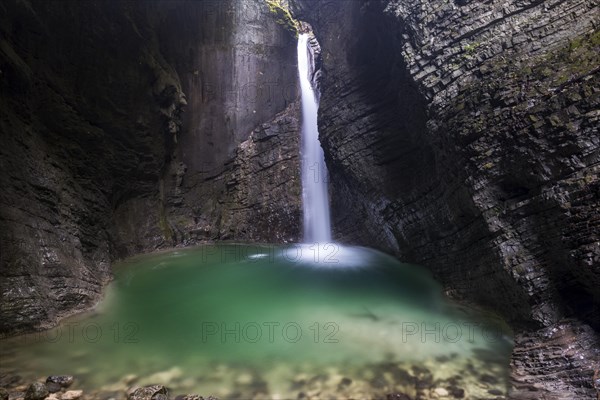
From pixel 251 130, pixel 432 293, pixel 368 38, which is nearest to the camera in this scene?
pixel 432 293

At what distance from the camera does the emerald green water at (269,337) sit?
495 cm

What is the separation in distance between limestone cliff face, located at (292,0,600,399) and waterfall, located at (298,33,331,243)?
4724mm

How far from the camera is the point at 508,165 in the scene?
6578 mm

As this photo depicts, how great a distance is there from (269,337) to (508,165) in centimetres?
518

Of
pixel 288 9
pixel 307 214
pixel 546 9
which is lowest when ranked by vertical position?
pixel 307 214

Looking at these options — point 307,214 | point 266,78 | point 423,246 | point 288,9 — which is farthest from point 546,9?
point 288,9

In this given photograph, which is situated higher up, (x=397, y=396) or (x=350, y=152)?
(x=350, y=152)

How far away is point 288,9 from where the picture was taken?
2064 cm

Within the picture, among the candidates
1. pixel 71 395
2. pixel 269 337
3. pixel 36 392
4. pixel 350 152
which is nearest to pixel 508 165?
pixel 269 337

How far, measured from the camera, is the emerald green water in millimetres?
4953

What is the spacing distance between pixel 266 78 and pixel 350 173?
367 inches

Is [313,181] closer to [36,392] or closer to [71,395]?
[71,395]

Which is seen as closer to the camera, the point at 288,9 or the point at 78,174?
the point at 78,174

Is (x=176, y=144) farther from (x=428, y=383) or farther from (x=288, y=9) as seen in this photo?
(x=428, y=383)
